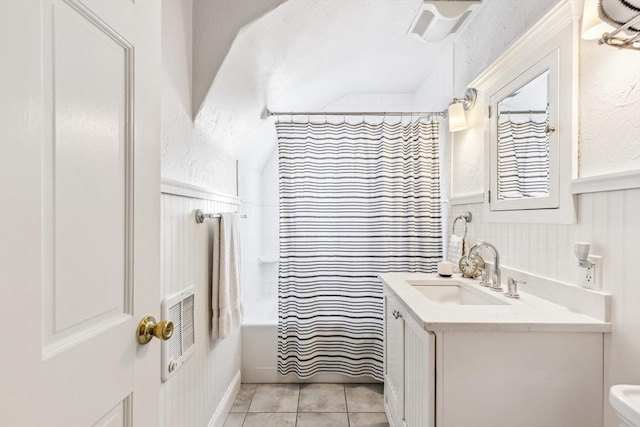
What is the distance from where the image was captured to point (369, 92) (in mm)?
3287

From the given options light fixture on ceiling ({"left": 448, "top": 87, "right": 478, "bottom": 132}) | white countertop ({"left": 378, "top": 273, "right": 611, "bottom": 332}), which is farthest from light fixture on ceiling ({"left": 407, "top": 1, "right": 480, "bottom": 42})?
white countertop ({"left": 378, "top": 273, "right": 611, "bottom": 332})

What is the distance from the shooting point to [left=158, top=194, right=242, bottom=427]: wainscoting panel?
1325mm

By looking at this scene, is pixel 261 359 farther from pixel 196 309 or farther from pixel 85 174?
pixel 85 174

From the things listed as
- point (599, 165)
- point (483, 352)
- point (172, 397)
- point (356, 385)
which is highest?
point (599, 165)

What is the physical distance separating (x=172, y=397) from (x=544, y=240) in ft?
5.42

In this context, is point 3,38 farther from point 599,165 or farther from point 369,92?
point 369,92

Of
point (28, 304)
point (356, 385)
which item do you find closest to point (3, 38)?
point (28, 304)

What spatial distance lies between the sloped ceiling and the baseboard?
1.53m

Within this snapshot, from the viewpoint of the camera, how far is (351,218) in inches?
93.4

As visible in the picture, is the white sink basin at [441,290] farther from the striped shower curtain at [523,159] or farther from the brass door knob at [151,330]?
the brass door knob at [151,330]

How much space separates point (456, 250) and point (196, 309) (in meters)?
1.54

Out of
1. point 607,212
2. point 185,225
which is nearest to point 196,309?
A: point 185,225

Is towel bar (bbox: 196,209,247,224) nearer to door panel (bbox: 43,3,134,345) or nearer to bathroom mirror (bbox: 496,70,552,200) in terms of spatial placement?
door panel (bbox: 43,3,134,345)

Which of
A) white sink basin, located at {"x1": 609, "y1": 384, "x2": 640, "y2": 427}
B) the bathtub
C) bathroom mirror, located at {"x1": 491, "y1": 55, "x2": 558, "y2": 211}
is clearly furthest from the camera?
the bathtub
